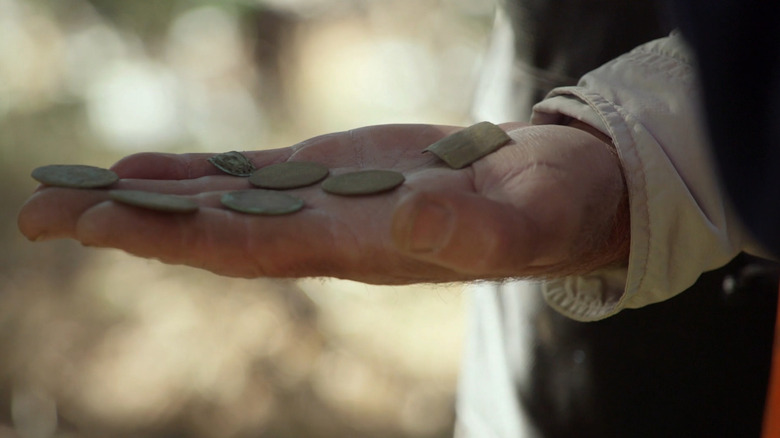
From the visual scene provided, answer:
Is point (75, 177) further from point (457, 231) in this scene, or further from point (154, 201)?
point (457, 231)

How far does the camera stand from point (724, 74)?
40.3 inches

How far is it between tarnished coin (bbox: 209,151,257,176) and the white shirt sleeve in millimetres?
665

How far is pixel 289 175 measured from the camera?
1517 mm

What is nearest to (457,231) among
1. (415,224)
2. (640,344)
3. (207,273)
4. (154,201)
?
(415,224)

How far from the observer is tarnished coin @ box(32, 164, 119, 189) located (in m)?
1.29

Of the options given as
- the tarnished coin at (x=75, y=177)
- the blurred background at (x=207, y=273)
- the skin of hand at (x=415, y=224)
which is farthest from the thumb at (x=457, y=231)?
the blurred background at (x=207, y=273)

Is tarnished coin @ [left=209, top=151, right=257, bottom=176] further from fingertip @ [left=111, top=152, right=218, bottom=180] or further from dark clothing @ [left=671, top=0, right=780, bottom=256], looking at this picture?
dark clothing @ [left=671, top=0, right=780, bottom=256]

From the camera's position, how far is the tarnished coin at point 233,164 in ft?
5.09

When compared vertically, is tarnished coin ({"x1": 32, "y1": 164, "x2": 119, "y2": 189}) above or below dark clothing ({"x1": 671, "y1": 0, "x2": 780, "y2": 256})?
below

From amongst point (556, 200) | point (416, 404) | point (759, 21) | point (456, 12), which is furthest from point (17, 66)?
point (759, 21)

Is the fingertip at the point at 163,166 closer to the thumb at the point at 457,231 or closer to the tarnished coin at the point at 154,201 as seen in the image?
the tarnished coin at the point at 154,201

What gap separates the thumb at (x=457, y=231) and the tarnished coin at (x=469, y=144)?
1.09ft

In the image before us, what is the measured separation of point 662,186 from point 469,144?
1.29ft

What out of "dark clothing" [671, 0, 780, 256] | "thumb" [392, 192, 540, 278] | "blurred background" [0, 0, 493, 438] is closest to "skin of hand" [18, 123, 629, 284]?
"thumb" [392, 192, 540, 278]
